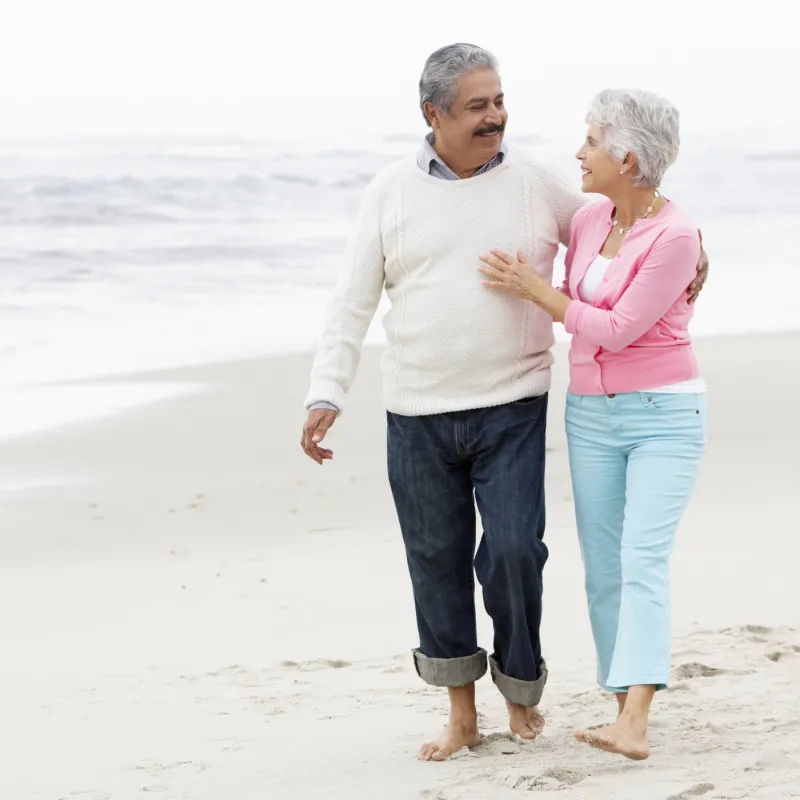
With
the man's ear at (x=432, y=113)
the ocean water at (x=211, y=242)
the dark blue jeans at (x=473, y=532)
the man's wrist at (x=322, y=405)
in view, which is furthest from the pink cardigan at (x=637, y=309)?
the ocean water at (x=211, y=242)

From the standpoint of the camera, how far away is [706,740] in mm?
3488

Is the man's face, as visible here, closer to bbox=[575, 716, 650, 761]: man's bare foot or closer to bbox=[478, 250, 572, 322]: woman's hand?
bbox=[478, 250, 572, 322]: woman's hand

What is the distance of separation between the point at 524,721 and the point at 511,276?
124 cm

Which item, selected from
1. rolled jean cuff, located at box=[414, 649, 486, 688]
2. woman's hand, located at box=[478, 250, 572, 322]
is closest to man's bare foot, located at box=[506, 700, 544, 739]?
rolled jean cuff, located at box=[414, 649, 486, 688]

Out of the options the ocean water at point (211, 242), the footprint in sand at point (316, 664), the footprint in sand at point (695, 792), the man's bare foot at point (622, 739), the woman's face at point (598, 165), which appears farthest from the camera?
the ocean water at point (211, 242)

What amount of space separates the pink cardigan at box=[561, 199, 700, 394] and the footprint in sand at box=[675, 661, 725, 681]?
1218 millimetres

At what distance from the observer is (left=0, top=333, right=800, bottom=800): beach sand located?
11.2 ft

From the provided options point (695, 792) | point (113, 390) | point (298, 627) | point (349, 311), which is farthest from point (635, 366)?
point (113, 390)

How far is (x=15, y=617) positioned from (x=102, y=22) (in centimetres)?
2882

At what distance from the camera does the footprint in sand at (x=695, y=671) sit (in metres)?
4.16

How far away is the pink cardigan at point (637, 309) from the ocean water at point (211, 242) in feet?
24.1

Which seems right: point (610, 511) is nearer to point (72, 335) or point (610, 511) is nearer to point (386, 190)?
point (386, 190)

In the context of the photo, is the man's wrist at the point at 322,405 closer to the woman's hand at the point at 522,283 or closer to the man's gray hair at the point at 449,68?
the woman's hand at the point at 522,283

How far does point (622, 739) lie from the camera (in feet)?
10.4
